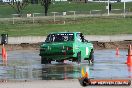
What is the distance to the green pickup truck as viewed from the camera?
2597 centimetres

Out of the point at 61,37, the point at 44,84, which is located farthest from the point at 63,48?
the point at 44,84

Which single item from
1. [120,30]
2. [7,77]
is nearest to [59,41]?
[7,77]

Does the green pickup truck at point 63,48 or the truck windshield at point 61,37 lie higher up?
the truck windshield at point 61,37

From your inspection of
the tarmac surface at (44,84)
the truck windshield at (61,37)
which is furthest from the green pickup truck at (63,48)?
the tarmac surface at (44,84)

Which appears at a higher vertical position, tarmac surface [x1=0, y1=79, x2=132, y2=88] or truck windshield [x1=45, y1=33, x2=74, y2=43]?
truck windshield [x1=45, y1=33, x2=74, y2=43]

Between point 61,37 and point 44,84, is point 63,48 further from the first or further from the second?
point 44,84

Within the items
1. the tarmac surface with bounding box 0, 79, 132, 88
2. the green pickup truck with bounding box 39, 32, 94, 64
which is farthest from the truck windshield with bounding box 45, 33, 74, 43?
the tarmac surface with bounding box 0, 79, 132, 88

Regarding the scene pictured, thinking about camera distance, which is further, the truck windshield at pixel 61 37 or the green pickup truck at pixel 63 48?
the truck windshield at pixel 61 37

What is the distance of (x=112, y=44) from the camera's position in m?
42.2

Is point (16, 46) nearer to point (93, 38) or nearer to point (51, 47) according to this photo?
point (93, 38)

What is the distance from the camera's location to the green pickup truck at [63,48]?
26.0 metres

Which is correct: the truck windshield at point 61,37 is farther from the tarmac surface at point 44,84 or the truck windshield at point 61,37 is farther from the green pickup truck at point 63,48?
the tarmac surface at point 44,84

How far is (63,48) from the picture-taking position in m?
25.9

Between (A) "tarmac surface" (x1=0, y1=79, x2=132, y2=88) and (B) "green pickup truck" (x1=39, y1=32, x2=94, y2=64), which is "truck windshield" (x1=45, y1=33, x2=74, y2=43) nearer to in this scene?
(B) "green pickup truck" (x1=39, y1=32, x2=94, y2=64)
